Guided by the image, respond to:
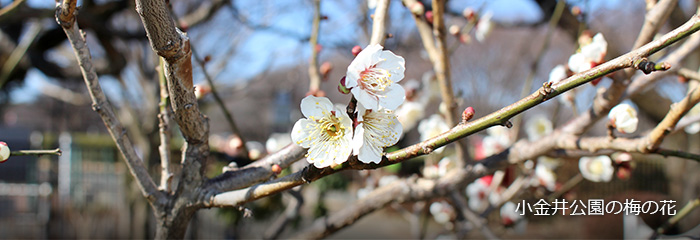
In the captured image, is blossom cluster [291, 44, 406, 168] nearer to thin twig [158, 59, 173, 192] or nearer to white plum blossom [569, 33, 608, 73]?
thin twig [158, 59, 173, 192]

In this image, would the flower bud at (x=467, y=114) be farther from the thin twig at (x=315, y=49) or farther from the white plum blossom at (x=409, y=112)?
the white plum blossom at (x=409, y=112)

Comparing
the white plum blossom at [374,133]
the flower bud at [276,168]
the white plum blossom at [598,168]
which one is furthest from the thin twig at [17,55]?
the white plum blossom at [598,168]

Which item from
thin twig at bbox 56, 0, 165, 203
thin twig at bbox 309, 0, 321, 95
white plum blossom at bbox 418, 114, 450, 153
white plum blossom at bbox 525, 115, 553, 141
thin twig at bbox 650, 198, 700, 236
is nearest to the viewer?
thin twig at bbox 56, 0, 165, 203

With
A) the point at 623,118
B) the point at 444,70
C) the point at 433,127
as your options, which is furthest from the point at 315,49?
the point at 623,118

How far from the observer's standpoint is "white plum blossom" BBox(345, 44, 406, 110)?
84 centimetres

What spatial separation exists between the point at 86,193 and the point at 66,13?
6.90 metres

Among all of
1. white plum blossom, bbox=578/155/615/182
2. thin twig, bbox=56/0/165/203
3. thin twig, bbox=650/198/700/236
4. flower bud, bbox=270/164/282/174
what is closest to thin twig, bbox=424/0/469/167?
flower bud, bbox=270/164/282/174

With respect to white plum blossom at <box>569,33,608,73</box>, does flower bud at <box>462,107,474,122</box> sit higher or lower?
lower

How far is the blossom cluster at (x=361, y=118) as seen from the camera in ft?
2.77

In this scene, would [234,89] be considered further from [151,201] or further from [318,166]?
[318,166]

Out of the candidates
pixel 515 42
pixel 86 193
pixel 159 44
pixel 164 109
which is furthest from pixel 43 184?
pixel 515 42

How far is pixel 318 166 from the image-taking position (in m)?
0.88

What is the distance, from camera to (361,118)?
87 cm

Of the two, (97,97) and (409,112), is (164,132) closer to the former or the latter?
(97,97)
